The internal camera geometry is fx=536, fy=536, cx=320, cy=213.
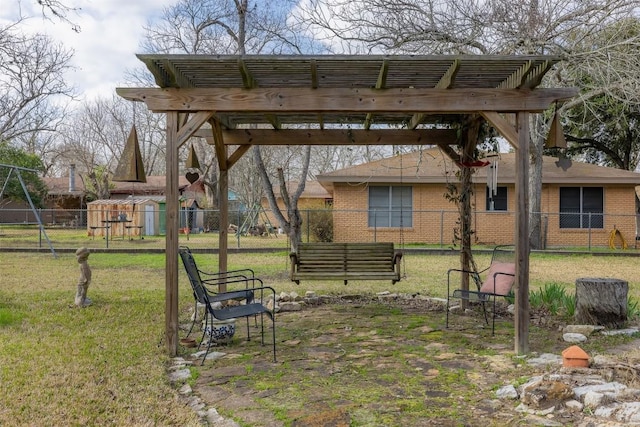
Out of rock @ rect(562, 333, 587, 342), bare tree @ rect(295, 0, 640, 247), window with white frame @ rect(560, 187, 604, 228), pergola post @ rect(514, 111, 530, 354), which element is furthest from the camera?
window with white frame @ rect(560, 187, 604, 228)

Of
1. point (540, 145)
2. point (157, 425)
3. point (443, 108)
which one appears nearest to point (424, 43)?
point (540, 145)

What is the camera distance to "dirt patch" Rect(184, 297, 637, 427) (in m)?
3.75

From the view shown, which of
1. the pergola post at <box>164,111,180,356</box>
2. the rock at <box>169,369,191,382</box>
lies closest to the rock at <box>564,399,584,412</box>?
the rock at <box>169,369,191,382</box>

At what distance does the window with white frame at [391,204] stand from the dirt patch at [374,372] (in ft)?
37.7

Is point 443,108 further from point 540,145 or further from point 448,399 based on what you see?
point 540,145

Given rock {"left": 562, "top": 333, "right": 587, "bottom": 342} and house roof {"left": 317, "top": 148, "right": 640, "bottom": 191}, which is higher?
house roof {"left": 317, "top": 148, "right": 640, "bottom": 191}

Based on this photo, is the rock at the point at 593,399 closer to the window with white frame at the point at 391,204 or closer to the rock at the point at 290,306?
the rock at the point at 290,306

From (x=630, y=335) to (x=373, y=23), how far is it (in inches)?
373

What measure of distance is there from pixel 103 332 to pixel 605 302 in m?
5.99

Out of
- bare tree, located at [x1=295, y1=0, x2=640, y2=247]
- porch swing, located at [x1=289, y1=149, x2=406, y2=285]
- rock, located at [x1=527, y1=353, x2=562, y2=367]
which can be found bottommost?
rock, located at [x1=527, y1=353, x2=562, y2=367]

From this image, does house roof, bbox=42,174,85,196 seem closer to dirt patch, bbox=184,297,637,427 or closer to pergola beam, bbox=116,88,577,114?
dirt patch, bbox=184,297,637,427

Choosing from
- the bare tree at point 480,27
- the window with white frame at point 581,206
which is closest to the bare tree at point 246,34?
the bare tree at point 480,27

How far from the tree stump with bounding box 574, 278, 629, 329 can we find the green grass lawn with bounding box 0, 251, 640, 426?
2.80 m

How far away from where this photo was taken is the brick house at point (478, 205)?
18.5m
